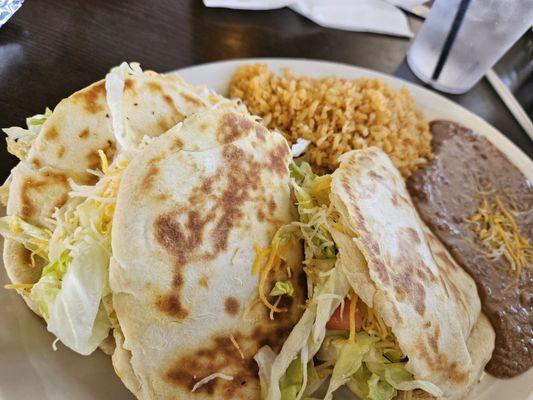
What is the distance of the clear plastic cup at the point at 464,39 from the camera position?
2.97 metres

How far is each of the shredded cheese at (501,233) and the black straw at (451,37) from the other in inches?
45.5

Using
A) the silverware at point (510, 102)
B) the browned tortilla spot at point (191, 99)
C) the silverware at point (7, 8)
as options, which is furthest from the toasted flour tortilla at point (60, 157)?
the silverware at point (510, 102)

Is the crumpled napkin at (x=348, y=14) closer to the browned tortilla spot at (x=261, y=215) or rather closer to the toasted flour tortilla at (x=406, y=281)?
the toasted flour tortilla at (x=406, y=281)

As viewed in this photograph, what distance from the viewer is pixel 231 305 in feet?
5.48

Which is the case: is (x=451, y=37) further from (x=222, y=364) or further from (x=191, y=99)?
(x=222, y=364)

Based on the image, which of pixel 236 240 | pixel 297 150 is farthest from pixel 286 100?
pixel 236 240

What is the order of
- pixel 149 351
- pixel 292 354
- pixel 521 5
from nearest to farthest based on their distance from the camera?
pixel 149 351
pixel 292 354
pixel 521 5

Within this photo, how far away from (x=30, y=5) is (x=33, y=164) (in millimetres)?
2058

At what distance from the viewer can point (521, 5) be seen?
2883 mm

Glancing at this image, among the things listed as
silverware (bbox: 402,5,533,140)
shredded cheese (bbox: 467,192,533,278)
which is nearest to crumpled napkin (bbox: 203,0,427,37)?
silverware (bbox: 402,5,533,140)

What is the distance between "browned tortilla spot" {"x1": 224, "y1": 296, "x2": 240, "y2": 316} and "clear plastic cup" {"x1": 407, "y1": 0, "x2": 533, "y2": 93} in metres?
2.48

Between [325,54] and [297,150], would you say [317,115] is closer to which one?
[297,150]

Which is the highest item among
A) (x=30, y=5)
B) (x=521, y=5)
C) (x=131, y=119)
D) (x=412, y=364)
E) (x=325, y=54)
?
(x=521, y=5)

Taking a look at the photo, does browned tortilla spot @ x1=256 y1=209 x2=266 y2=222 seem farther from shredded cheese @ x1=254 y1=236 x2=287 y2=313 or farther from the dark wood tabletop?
the dark wood tabletop
